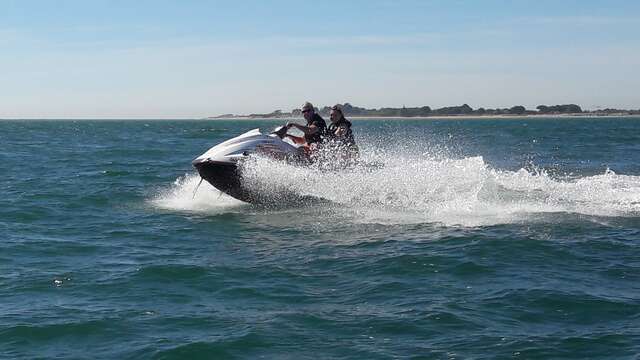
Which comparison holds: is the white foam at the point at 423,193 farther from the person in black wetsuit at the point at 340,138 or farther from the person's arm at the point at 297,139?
the person's arm at the point at 297,139

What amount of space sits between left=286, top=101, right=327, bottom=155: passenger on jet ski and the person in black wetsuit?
147mm

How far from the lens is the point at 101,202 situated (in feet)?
49.8

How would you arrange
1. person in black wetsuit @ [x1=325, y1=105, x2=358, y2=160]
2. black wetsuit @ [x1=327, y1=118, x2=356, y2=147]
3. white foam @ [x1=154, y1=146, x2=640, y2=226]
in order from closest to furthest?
white foam @ [x1=154, y1=146, x2=640, y2=226] < person in black wetsuit @ [x1=325, y1=105, x2=358, y2=160] < black wetsuit @ [x1=327, y1=118, x2=356, y2=147]

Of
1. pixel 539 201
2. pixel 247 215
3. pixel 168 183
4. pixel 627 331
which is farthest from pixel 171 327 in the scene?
pixel 168 183

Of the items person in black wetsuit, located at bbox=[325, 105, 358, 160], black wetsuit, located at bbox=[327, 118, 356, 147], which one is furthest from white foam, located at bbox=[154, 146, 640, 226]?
black wetsuit, located at bbox=[327, 118, 356, 147]

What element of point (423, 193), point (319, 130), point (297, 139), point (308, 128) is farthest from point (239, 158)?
point (423, 193)

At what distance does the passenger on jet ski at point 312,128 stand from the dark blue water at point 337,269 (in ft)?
2.44

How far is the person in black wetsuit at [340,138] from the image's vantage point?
14.4 metres

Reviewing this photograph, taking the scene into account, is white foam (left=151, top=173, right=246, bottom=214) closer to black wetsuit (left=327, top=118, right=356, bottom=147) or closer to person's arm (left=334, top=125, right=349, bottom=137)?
black wetsuit (left=327, top=118, right=356, bottom=147)

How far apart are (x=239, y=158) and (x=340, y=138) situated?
207cm

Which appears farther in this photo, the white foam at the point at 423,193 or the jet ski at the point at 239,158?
the jet ski at the point at 239,158

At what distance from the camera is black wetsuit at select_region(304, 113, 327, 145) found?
566 inches

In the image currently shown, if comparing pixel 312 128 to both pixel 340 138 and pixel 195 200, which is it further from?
pixel 195 200

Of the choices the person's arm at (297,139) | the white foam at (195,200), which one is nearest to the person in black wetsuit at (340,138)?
the person's arm at (297,139)
